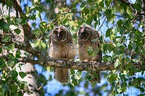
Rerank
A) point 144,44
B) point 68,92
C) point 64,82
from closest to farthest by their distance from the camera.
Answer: point 144,44, point 64,82, point 68,92

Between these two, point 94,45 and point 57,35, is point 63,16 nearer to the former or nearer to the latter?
point 57,35

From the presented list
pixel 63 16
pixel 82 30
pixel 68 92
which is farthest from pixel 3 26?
pixel 68 92

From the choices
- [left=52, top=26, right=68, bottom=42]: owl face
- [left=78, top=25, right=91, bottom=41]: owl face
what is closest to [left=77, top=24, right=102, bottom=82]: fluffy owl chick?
[left=78, top=25, right=91, bottom=41]: owl face

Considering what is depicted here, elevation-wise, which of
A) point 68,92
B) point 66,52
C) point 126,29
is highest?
point 126,29

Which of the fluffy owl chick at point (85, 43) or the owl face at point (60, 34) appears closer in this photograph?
the owl face at point (60, 34)

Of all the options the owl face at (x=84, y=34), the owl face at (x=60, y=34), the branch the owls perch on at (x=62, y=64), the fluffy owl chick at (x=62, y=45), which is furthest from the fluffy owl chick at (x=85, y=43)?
the branch the owls perch on at (x=62, y=64)

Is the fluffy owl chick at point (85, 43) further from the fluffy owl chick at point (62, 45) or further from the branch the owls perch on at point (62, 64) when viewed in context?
the branch the owls perch on at point (62, 64)

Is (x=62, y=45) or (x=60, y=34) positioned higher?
(x=60, y=34)

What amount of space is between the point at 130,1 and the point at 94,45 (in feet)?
5.74

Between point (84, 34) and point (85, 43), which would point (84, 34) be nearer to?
point (84, 34)

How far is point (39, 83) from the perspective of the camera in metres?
4.61

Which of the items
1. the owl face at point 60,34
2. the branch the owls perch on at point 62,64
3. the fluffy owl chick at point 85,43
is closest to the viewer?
the branch the owls perch on at point 62,64

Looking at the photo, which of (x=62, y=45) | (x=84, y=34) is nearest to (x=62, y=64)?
(x=62, y=45)

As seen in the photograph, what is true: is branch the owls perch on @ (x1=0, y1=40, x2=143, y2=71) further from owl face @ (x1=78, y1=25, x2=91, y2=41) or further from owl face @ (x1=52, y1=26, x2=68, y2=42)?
owl face @ (x1=78, y1=25, x2=91, y2=41)
